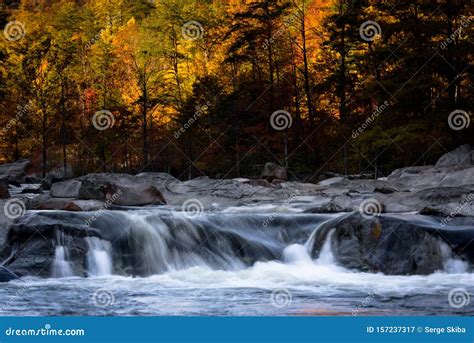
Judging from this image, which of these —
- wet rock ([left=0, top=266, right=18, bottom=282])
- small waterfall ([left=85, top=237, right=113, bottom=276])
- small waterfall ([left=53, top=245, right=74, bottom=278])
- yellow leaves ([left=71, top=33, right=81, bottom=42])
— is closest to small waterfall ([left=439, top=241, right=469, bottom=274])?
small waterfall ([left=85, top=237, right=113, bottom=276])

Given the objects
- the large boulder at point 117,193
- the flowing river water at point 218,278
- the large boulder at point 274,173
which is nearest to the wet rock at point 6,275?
the flowing river water at point 218,278

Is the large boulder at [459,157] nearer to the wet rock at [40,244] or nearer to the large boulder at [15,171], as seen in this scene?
the wet rock at [40,244]

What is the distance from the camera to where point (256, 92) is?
31.7m

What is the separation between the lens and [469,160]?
21453 mm

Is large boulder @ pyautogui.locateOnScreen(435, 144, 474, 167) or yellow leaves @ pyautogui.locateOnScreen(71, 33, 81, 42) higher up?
yellow leaves @ pyautogui.locateOnScreen(71, 33, 81, 42)

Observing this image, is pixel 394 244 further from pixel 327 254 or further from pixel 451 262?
pixel 327 254

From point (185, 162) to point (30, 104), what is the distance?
32.7 feet

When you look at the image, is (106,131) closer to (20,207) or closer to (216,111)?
(216,111)

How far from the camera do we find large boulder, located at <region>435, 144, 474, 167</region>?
2145cm

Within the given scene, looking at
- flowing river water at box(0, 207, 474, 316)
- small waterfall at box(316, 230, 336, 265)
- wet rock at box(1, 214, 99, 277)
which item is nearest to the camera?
flowing river water at box(0, 207, 474, 316)

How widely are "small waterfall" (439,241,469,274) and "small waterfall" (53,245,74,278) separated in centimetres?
644

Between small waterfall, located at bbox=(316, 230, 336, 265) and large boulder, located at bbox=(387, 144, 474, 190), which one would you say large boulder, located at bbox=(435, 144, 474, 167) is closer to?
large boulder, located at bbox=(387, 144, 474, 190)

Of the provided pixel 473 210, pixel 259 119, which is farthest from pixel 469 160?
pixel 259 119

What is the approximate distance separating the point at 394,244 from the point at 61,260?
588cm
